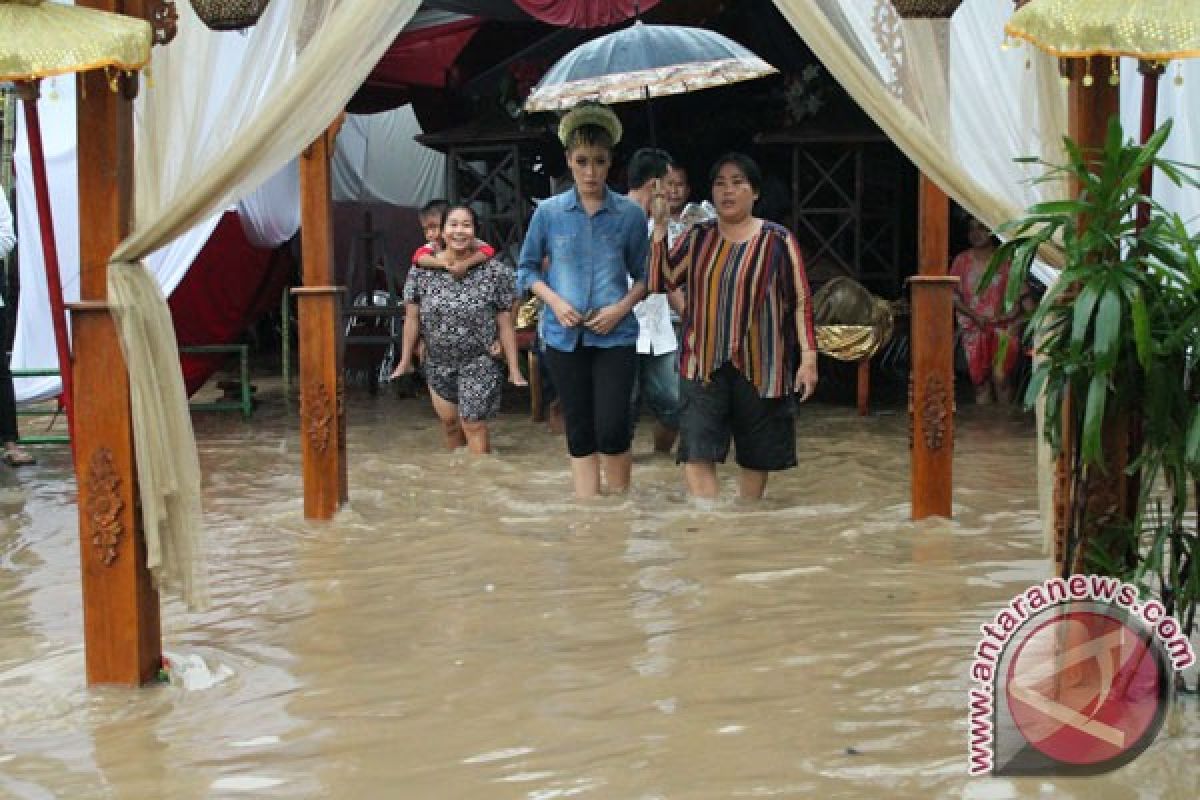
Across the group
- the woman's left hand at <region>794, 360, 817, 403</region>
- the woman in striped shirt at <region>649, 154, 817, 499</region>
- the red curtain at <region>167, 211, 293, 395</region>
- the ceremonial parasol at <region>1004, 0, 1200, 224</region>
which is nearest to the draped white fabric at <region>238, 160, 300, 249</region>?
the red curtain at <region>167, 211, 293, 395</region>

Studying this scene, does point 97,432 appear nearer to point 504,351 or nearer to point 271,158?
point 271,158

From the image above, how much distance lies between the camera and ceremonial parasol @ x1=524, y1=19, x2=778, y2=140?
8438 mm

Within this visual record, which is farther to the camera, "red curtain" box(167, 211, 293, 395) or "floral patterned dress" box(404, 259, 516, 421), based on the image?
"red curtain" box(167, 211, 293, 395)

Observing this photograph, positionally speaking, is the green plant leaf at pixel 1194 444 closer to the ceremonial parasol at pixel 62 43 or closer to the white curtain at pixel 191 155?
the white curtain at pixel 191 155

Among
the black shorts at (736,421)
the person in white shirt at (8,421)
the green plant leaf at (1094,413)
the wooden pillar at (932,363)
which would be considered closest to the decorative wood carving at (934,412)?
the wooden pillar at (932,363)

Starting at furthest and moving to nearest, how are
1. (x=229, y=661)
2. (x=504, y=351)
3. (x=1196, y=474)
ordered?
(x=504, y=351) → (x=229, y=661) → (x=1196, y=474)

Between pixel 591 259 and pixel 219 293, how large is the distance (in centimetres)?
574

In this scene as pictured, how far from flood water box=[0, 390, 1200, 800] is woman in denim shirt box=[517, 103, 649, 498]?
1.54 feet

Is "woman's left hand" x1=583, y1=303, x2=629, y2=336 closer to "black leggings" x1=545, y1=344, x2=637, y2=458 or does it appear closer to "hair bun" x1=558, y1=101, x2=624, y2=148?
"black leggings" x1=545, y1=344, x2=637, y2=458

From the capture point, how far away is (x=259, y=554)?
6.46 m

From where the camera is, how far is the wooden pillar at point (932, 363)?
20.9 ft

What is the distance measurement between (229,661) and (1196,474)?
2822 mm

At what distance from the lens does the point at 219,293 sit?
1208 cm

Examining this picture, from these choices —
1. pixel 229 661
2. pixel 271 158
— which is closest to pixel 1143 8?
pixel 271 158
